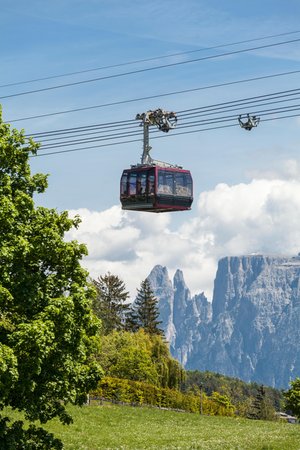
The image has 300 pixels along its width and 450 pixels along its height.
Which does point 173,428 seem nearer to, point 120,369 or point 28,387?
point 28,387

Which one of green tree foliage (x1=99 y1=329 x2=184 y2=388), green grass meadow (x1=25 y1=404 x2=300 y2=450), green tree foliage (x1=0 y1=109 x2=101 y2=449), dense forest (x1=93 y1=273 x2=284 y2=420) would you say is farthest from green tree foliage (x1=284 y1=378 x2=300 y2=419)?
green tree foliage (x1=0 y1=109 x2=101 y2=449)

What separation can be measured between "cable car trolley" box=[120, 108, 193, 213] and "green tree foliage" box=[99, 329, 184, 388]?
56264 millimetres

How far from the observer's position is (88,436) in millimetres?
50938

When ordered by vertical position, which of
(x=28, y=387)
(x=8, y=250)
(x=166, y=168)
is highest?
(x=166, y=168)

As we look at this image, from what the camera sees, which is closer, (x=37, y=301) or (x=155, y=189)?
(x=37, y=301)

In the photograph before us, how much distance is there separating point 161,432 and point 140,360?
46.0m

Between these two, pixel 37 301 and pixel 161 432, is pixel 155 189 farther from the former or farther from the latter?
pixel 161 432

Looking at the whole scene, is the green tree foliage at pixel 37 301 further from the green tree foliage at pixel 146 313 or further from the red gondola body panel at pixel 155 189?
the green tree foliage at pixel 146 313

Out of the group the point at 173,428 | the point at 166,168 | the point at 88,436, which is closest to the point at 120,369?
the point at 173,428

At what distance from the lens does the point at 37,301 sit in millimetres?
30578

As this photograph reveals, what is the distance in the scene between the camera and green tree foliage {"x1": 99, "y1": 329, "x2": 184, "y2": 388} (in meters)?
102

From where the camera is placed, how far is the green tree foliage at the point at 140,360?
102 m

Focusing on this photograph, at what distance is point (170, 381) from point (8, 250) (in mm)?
82192

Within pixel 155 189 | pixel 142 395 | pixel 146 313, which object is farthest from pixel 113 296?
pixel 155 189
